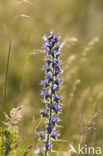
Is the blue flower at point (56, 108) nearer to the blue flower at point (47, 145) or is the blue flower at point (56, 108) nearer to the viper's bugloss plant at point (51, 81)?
the viper's bugloss plant at point (51, 81)

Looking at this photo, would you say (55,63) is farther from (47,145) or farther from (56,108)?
(47,145)

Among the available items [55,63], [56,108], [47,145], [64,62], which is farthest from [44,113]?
[64,62]

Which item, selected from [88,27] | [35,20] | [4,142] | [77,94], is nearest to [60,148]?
[4,142]

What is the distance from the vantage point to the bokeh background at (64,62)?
423cm

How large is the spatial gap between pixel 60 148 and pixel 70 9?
→ 19.4 ft

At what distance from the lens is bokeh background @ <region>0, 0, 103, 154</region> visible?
13.9 ft

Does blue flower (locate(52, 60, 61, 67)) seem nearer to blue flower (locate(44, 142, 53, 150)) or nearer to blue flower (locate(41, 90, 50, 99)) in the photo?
blue flower (locate(41, 90, 50, 99))

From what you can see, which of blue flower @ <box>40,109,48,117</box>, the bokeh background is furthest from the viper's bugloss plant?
the bokeh background

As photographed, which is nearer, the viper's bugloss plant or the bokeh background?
the viper's bugloss plant

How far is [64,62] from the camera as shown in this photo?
167 inches

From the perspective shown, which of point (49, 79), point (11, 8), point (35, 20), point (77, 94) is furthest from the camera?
point (11, 8)

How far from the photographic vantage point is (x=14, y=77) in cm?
598

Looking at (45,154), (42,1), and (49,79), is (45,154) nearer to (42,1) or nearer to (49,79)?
(49,79)

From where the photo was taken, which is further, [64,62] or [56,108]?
[64,62]
